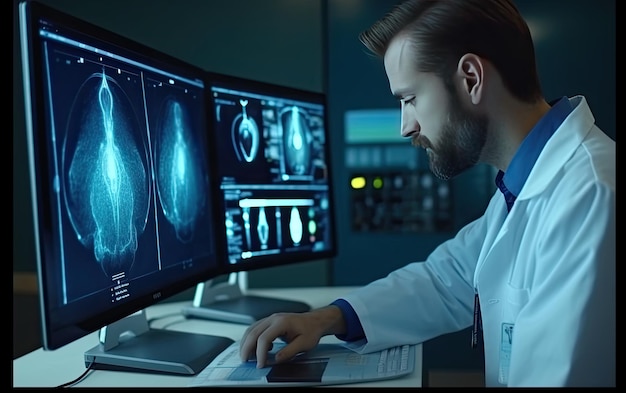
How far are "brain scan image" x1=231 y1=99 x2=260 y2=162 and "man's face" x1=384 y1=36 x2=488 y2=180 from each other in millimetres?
408

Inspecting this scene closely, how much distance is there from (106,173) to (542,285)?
669mm

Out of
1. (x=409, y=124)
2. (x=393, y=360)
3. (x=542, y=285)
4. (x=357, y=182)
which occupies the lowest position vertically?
(x=393, y=360)

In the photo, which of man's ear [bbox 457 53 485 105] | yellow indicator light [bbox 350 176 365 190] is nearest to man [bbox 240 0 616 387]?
man's ear [bbox 457 53 485 105]

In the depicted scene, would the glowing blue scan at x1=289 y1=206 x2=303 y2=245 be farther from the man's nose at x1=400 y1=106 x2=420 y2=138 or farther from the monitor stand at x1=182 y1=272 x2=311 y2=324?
the man's nose at x1=400 y1=106 x2=420 y2=138

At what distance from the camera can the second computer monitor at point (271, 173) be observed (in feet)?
4.69

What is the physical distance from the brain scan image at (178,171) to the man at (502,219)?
29 cm

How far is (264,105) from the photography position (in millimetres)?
1512

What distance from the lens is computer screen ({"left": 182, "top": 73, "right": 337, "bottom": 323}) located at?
1.43 m

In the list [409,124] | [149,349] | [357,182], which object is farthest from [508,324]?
[357,182]

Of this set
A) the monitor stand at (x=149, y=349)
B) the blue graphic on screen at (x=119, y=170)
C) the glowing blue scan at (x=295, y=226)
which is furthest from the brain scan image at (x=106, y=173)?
the glowing blue scan at (x=295, y=226)

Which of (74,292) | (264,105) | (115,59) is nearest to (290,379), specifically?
(74,292)

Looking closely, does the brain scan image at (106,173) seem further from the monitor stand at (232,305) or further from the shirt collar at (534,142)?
the shirt collar at (534,142)

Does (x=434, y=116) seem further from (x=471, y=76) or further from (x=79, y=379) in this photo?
(x=79, y=379)

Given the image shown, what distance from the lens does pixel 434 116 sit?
1.13 metres
